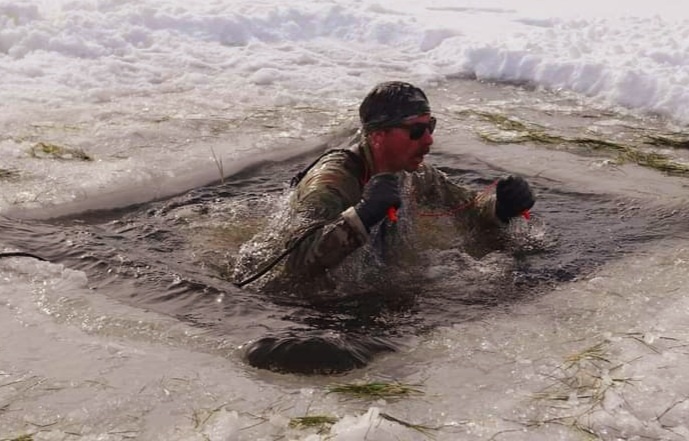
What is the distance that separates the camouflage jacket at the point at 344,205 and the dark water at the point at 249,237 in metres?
0.24

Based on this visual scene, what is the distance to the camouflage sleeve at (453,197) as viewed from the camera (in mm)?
5434

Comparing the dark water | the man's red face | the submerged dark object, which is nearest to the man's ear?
the man's red face

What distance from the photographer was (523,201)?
5.15 metres

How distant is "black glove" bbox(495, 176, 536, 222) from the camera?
5133 millimetres

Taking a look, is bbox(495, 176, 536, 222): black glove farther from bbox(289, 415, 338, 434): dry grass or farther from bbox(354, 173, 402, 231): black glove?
bbox(289, 415, 338, 434): dry grass

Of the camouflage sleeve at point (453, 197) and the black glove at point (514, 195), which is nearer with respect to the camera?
the black glove at point (514, 195)

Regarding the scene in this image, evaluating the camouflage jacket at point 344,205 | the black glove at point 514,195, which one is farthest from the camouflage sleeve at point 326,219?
the black glove at point 514,195

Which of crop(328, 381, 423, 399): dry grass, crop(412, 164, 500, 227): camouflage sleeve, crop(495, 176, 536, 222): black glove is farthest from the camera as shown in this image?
crop(412, 164, 500, 227): camouflage sleeve

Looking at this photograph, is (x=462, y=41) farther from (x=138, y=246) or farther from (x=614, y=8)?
(x=138, y=246)

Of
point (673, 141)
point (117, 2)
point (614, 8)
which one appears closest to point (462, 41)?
point (614, 8)

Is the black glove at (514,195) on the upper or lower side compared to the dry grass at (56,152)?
upper

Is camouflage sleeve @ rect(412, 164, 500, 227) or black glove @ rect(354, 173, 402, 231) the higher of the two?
black glove @ rect(354, 173, 402, 231)

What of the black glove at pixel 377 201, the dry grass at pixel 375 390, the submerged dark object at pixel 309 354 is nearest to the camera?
Result: the dry grass at pixel 375 390

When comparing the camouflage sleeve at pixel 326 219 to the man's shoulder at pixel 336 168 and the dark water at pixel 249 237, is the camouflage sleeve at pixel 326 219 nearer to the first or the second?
the man's shoulder at pixel 336 168
